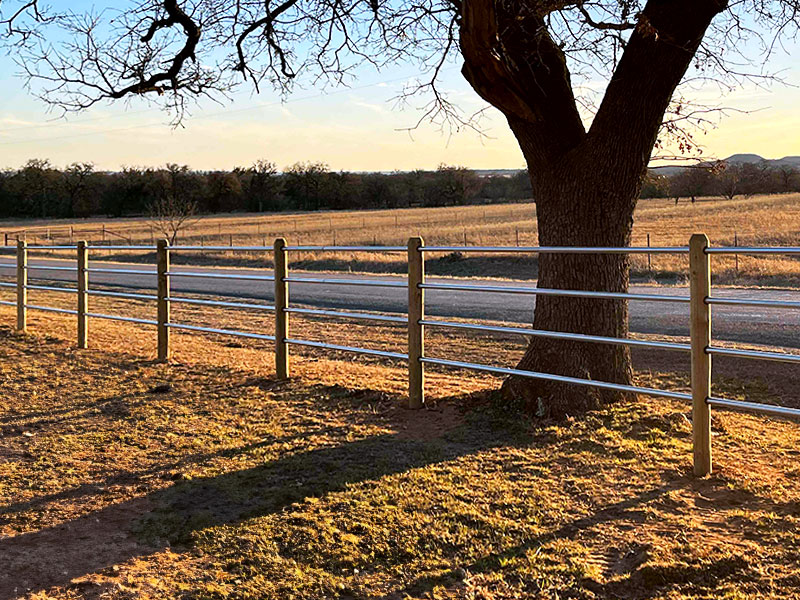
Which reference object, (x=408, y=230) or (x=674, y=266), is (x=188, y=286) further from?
(x=408, y=230)

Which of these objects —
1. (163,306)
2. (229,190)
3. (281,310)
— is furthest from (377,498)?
(229,190)

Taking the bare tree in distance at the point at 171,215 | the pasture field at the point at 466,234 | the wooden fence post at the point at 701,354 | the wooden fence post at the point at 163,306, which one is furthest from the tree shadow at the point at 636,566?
the bare tree in distance at the point at 171,215

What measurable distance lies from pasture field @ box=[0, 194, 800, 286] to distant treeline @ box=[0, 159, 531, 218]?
5.04m

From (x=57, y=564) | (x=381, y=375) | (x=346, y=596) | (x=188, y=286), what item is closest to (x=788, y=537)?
(x=346, y=596)

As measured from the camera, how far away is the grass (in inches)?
161

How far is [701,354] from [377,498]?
7.64 feet

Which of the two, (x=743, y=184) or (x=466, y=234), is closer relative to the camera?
(x=466, y=234)

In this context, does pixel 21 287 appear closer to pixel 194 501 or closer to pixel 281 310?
pixel 281 310

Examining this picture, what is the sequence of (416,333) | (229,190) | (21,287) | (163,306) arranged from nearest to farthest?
Result: (416,333), (163,306), (21,287), (229,190)

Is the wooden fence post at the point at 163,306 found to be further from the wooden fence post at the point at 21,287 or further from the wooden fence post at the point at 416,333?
the wooden fence post at the point at 416,333

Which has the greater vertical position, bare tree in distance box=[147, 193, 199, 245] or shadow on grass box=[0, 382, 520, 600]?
bare tree in distance box=[147, 193, 199, 245]

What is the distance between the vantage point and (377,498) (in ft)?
17.0

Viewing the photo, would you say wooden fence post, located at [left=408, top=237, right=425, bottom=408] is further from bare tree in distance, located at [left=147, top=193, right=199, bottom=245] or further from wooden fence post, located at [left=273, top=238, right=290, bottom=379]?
bare tree in distance, located at [left=147, top=193, right=199, bottom=245]

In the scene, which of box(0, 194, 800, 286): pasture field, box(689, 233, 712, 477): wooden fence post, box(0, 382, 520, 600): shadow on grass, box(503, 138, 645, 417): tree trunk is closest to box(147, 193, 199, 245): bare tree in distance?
box(0, 194, 800, 286): pasture field
